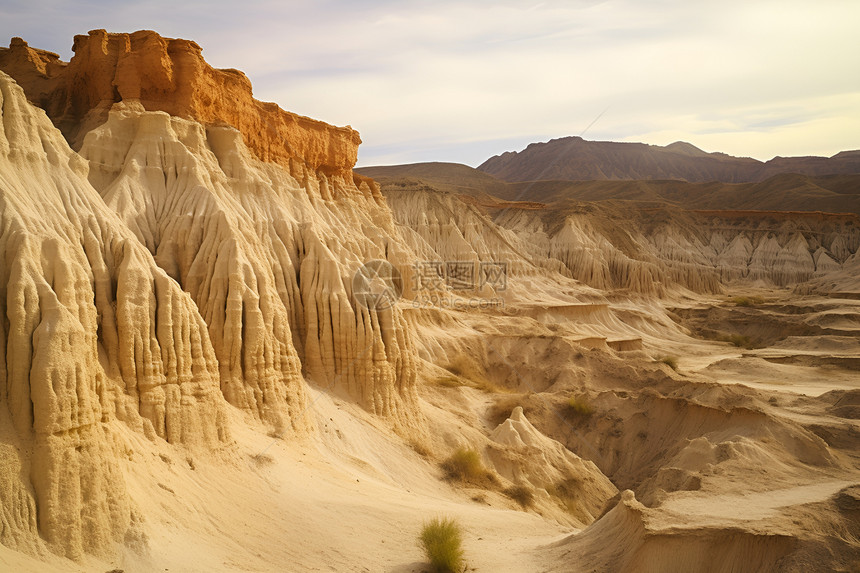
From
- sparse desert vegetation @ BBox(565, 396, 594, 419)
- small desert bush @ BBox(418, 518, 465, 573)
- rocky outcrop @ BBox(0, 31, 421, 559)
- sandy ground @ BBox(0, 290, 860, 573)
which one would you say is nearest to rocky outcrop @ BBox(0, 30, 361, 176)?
rocky outcrop @ BBox(0, 31, 421, 559)

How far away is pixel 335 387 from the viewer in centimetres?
2122

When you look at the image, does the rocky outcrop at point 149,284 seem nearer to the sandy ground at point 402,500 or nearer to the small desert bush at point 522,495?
the sandy ground at point 402,500

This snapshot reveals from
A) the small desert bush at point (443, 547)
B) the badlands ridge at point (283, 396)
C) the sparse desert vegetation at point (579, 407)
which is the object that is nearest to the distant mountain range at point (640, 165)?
the badlands ridge at point (283, 396)

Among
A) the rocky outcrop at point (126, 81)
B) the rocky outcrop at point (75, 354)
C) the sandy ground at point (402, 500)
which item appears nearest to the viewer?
the rocky outcrop at point (75, 354)

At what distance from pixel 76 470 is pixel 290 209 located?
15.8m

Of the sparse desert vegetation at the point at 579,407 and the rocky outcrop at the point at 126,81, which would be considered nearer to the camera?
the rocky outcrop at the point at 126,81

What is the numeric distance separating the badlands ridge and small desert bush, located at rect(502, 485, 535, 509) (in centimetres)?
11

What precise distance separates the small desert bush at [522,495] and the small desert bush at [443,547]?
799cm

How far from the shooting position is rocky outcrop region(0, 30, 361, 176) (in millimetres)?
19891

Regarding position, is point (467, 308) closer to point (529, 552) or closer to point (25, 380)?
point (529, 552)

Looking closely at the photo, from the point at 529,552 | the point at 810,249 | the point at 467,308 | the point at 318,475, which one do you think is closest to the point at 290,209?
the point at 318,475

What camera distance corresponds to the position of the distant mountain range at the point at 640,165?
16938 centimetres

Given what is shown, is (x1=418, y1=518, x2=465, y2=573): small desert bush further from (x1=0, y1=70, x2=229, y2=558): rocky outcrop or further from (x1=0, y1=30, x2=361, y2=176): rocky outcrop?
(x1=0, y1=30, x2=361, y2=176): rocky outcrop

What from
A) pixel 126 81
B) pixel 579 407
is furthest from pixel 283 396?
pixel 579 407
